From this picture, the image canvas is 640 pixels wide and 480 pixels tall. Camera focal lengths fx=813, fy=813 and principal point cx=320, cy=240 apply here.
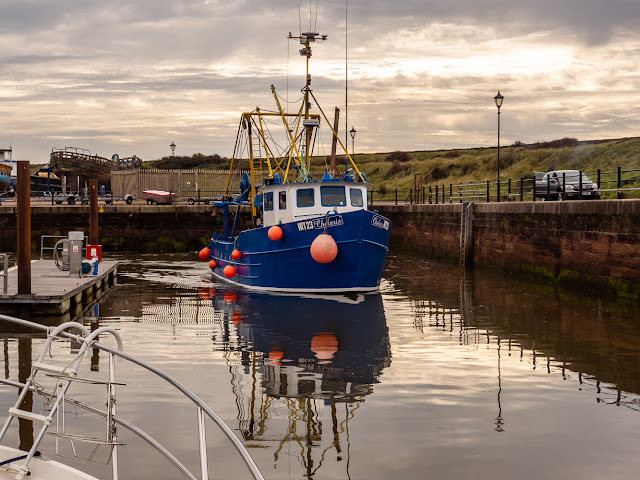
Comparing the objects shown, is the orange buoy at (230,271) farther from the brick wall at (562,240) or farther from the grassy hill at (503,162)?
the grassy hill at (503,162)

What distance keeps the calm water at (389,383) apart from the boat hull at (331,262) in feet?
2.24

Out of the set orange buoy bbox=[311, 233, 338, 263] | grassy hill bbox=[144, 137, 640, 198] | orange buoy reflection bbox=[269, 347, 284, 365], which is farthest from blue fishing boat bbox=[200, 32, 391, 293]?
grassy hill bbox=[144, 137, 640, 198]

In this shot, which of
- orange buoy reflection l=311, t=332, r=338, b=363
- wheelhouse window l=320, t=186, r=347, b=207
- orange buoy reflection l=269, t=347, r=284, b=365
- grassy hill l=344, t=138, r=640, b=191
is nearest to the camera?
orange buoy reflection l=269, t=347, r=284, b=365

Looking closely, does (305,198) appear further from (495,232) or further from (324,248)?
(495,232)

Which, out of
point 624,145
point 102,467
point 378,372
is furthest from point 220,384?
point 624,145

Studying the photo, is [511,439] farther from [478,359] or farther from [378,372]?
[478,359]

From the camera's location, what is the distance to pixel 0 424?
809 centimetres

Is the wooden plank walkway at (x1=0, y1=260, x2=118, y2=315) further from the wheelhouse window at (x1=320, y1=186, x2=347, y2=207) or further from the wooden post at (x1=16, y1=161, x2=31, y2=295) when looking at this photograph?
the wheelhouse window at (x1=320, y1=186, x2=347, y2=207)

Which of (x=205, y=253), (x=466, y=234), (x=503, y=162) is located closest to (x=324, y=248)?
(x=205, y=253)

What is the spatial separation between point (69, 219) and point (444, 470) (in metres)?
34.8

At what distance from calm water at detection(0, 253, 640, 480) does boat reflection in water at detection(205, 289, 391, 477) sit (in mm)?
33

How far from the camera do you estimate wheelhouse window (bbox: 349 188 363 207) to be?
20422mm

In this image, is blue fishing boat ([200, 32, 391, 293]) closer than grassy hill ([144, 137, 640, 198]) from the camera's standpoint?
Yes

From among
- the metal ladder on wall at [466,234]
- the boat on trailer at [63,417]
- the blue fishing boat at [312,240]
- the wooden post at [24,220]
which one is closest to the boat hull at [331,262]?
the blue fishing boat at [312,240]
